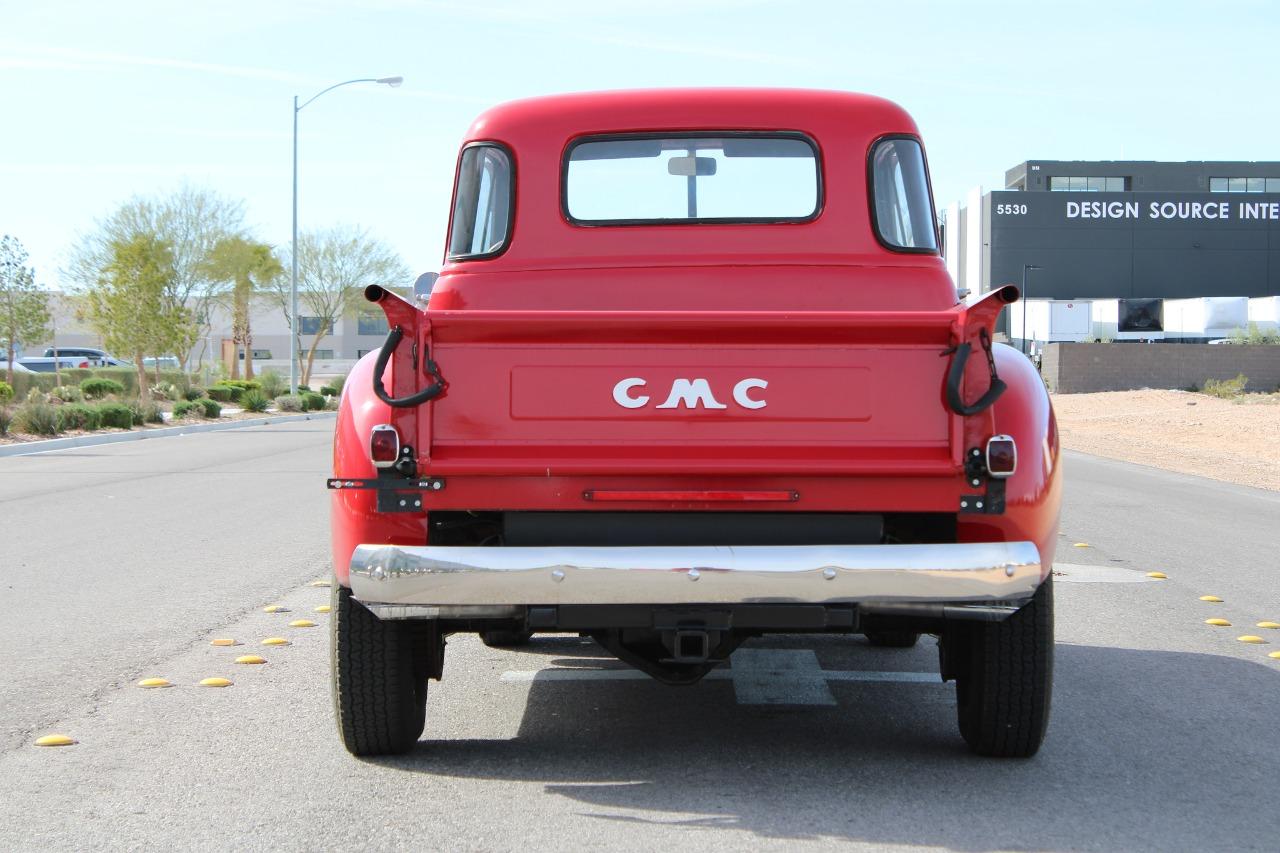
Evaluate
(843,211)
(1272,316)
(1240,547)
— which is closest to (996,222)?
(1272,316)

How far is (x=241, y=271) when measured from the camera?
61.0 meters

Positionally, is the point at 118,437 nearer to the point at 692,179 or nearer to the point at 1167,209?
the point at 692,179

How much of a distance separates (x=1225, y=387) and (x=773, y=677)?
4086 cm

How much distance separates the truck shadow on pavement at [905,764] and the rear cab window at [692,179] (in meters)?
1.94

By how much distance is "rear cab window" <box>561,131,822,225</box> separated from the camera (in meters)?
6.02

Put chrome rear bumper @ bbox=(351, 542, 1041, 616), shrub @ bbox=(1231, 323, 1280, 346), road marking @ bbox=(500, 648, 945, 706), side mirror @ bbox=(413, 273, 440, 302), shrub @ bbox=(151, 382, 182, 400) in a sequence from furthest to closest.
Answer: shrub @ bbox=(1231, 323, 1280, 346) → shrub @ bbox=(151, 382, 182, 400) → side mirror @ bbox=(413, 273, 440, 302) → road marking @ bbox=(500, 648, 945, 706) → chrome rear bumper @ bbox=(351, 542, 1041, 616)

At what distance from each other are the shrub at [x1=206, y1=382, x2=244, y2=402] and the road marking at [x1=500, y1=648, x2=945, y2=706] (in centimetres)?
4023

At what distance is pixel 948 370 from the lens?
4.22m

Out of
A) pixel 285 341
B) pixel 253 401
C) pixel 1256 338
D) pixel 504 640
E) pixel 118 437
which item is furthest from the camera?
pixel 285 341

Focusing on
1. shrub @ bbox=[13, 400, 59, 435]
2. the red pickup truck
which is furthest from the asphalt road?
shrub @ bbox=[13, 400, 59, 435]

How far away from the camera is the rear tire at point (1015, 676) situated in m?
4.47

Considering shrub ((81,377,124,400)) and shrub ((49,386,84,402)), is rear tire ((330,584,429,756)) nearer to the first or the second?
shrub ((49,386,84,402))

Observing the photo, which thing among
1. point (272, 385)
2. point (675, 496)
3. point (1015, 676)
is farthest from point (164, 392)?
point (1015, 676)

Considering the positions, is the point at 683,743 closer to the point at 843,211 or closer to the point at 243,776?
the point at 243,776
